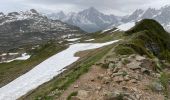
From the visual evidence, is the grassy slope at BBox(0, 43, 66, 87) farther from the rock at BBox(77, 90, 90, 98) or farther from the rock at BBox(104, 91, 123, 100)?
the rock at BBox(104, 91, 123, 100)

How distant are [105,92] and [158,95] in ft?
15.5

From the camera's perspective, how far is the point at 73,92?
94.2ft

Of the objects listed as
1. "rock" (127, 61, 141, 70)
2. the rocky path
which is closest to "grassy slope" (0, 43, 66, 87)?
the rocky path

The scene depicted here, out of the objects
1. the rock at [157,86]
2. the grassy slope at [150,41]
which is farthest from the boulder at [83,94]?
the grassy slope at [150,41]

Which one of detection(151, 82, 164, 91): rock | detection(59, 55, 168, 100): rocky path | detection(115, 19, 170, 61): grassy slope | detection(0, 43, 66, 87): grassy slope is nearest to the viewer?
detection(59, 55, 168, 100): rocky path

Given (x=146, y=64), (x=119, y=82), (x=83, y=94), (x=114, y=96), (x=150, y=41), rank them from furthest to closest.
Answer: (x=150, y=41) < (x=146, y=64) < (x=119, y=82) < (x=83, y=94) < (x=114, y=96)

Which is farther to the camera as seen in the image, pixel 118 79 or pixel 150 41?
pixel 150 41

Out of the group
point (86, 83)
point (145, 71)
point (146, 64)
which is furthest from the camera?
point (146, 64)

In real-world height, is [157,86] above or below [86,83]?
below

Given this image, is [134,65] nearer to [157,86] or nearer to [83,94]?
[157,86]

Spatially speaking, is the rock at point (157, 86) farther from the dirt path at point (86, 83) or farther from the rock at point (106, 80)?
A: the dirt path at point (86, 83)

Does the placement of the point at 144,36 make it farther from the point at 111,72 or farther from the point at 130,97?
the point at 130,97

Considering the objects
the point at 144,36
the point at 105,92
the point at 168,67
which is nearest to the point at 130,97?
the point at 105,92

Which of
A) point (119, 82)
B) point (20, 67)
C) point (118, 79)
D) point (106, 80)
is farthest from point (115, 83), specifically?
point (20, 67)
